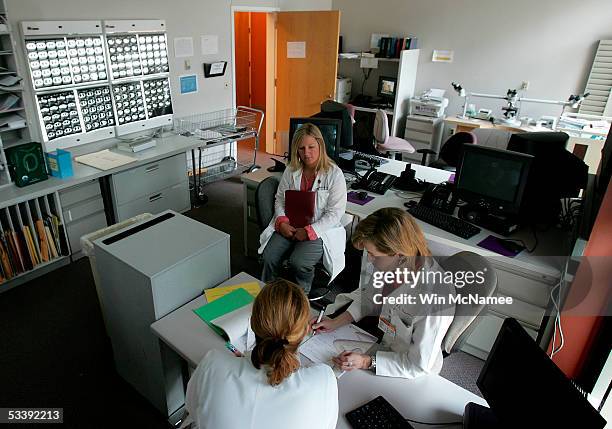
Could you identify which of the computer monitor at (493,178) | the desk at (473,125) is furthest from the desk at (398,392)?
the desk at (473,125)

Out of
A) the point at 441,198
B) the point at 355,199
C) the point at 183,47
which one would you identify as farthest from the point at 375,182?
the point at 183,47

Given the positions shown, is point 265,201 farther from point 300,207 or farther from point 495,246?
point 495,246

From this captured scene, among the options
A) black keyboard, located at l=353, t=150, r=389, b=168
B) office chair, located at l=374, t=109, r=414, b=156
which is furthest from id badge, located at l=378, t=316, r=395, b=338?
office chair, located at l=374, t=109, r=414, b=156

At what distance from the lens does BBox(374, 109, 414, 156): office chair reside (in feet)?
15.9

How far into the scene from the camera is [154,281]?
1763 millimetres

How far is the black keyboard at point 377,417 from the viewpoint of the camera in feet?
4.48

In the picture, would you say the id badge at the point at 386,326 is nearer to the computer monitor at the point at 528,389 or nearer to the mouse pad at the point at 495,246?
the computer monitor at the point at 528,389

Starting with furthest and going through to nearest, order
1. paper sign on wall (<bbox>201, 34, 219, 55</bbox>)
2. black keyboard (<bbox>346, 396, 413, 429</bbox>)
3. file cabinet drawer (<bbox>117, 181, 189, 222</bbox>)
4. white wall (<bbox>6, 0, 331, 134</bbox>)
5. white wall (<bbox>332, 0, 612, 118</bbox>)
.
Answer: white wall (<bbox>332, 0, 612, 118</bbox>), paper sign on wall (<bbox>201, 34, 219, 55</bbox>), file cabinet drawer (<bbox>117, 181, 189, 222</bbox>), white wall (<bbox>6, 0, 331, 134</bbox>), black keyboard (<bbox>346, 396, 413, 429</bbox>)

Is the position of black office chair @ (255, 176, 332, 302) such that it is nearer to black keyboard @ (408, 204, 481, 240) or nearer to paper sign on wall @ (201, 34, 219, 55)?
black keyboard @ (408, 204, 481, 240)

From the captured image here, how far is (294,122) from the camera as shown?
3.26 m

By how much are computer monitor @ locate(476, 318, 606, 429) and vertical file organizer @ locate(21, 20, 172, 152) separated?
144 inches

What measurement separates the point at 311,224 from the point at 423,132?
354cm

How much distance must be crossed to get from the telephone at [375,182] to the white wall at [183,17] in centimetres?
251

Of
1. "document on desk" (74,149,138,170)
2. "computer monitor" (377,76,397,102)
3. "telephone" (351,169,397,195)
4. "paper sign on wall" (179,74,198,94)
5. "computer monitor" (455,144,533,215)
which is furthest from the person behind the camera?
"computer monitor" (377,76,397,102)
